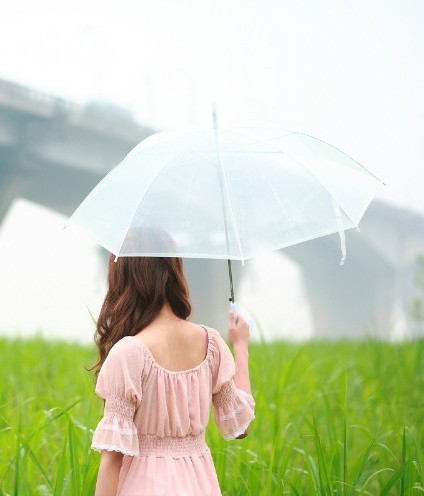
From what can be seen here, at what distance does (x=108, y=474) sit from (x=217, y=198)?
0.71 m

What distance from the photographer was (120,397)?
5.74 feet

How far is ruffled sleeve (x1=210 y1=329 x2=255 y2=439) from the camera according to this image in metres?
1.94

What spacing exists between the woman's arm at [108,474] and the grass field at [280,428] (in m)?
0.60

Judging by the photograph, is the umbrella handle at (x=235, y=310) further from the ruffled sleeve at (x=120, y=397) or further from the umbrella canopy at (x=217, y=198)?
the ruffled sleeve at (x=120, y=397)

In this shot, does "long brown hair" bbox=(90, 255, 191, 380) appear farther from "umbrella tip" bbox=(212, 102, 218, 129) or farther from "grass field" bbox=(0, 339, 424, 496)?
"grass field" bbox=(0, 339, 424, 496)

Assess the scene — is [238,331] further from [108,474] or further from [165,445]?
[108,474]

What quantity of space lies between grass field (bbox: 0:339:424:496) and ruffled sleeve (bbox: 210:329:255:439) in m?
0.39

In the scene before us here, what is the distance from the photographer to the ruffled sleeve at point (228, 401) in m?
1.94

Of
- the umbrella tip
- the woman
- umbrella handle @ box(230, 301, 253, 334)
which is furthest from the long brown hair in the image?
the umbrella tip

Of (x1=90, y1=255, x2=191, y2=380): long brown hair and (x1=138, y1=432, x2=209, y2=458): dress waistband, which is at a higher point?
(x1=90, y1=255, x2=191, y2=380): long brown hair

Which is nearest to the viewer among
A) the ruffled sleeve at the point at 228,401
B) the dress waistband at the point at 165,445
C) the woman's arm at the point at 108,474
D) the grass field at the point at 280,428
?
the woman's arm at the point at 108,474

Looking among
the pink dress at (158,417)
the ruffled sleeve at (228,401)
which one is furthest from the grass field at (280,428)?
the pink dress at (158,417)

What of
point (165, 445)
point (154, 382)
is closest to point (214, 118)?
point (154, 382)

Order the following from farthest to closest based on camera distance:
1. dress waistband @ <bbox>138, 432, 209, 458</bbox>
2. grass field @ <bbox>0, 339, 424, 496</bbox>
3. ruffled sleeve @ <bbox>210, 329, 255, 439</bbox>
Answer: grass field @ <bbox>0, 339, 424, 496</bbox> → ruffled sleeve @ <bbox>210, 329, 255, 439</bbox> → dress waistband @ <bbox>138, 432, 209, 458</bbox>
